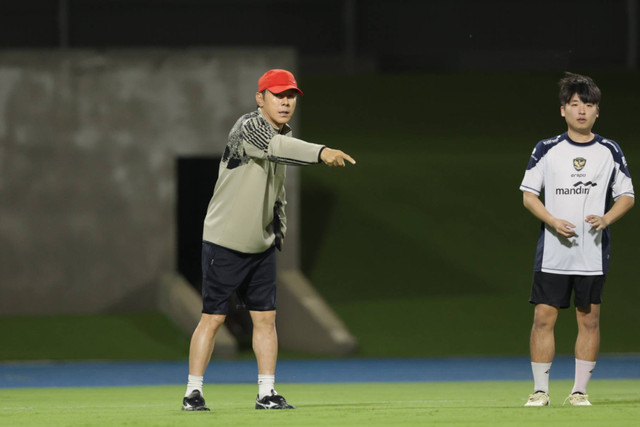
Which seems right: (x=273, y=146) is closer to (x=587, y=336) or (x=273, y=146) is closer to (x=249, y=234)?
(x=249, y=234)

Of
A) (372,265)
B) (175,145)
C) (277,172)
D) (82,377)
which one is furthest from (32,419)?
(372,265)

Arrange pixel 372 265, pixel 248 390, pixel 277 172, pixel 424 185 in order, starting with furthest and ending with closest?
pixel 424 185 → pixel 372 265 → pixel 248 390 → pixel 277 172

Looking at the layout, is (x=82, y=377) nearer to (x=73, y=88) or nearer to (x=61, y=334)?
(x=61, y=334)

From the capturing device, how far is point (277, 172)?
7.99 m

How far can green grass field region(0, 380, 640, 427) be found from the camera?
6.71 meters

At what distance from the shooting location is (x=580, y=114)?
7957 mm

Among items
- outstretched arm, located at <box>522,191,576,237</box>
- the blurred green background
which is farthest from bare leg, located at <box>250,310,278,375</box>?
the blurred green background

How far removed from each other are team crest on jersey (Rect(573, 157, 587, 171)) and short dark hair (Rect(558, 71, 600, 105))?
37 cm

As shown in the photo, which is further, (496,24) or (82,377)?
(496,24)

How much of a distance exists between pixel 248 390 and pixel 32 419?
15.7ft

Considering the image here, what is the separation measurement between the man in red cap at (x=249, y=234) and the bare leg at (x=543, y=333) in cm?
168

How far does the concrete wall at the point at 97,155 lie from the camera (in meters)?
18.1

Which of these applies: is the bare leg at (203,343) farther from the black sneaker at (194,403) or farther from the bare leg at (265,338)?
the bare leg at (265,338)

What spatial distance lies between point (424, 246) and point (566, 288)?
1179 cm
